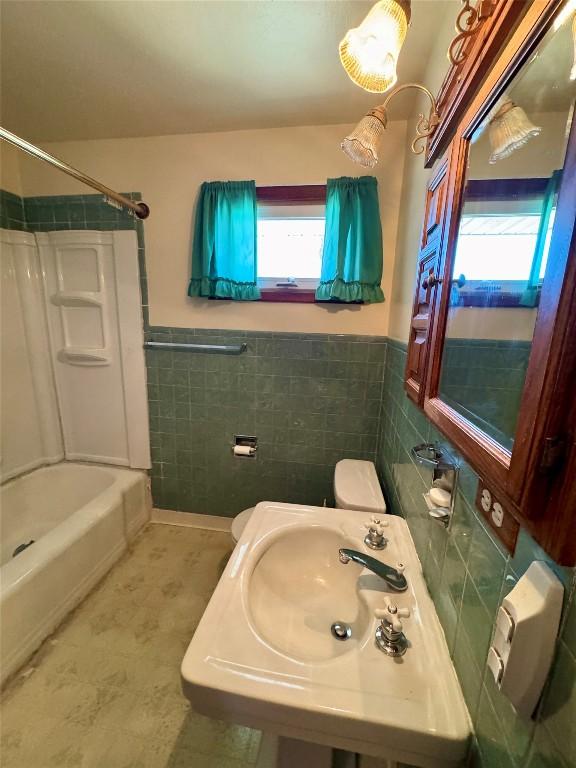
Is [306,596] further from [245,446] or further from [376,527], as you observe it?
[245,446]

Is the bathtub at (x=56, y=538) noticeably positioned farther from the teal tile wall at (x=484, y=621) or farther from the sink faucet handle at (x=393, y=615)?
the teal tile wall at (x=484, y=621)

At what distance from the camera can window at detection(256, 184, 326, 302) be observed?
1.59m

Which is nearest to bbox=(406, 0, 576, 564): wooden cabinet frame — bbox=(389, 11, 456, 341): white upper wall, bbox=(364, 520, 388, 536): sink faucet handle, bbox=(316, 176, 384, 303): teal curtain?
bbox=(364, 520, 388, 536): sink faucet handle

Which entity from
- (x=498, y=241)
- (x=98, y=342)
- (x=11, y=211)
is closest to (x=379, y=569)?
(x=498, y=241)

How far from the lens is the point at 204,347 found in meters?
1.71

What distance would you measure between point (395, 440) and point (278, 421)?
73 centimetres

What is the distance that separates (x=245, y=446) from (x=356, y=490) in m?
0.77

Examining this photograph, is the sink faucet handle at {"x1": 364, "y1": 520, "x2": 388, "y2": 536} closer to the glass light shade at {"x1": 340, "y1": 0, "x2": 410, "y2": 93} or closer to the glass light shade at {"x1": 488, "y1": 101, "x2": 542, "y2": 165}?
the glass light shade at {"x1": 488, "y1": 101, "x2": 542, "y2": 165}

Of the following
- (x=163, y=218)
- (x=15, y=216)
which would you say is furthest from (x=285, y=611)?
(x=15, y=216)

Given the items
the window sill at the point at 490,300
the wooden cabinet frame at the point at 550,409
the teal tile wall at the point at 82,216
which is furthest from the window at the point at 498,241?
the teal tile wall at the point at 82,216

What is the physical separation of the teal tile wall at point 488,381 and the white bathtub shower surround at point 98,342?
172 centimetres

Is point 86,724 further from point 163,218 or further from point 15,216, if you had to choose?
point 15,216

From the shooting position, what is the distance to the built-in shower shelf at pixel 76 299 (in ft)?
5.75

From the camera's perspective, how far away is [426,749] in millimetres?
461
